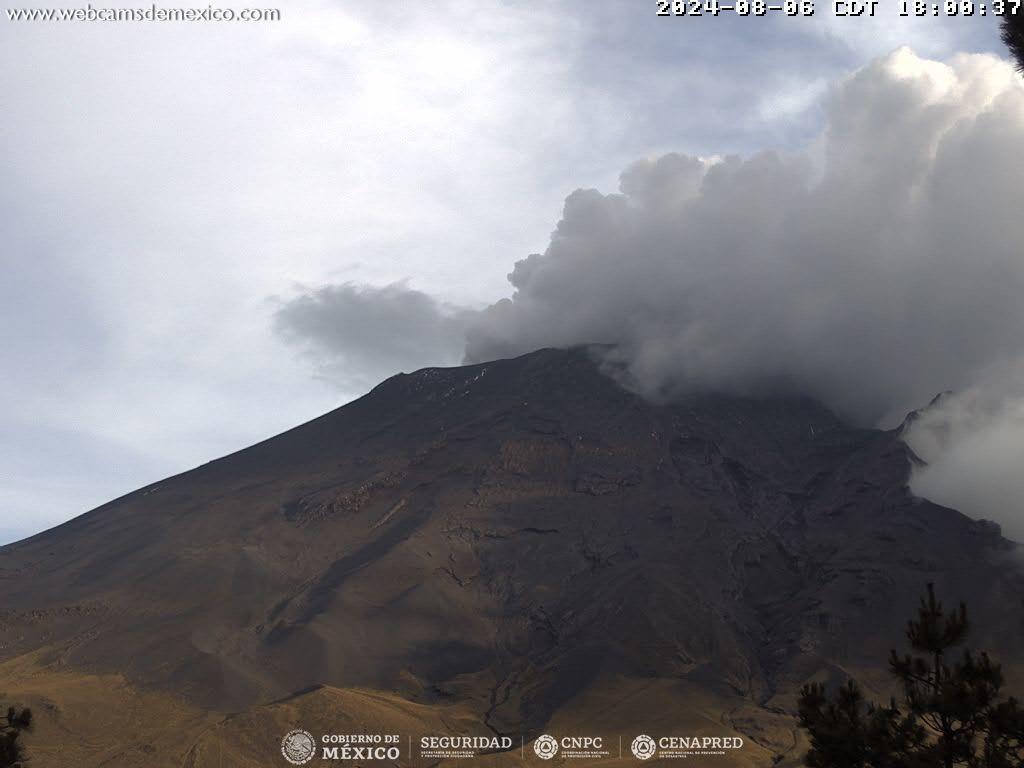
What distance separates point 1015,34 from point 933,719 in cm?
1358

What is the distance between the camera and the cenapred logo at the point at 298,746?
9425cm

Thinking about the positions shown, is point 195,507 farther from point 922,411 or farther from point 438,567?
point 922,411

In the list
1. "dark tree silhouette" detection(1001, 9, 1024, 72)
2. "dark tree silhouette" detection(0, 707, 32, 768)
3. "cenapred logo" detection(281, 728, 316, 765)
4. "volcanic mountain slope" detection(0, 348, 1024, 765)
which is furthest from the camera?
"volcanic mountain slope" detection(0, 348, 1024, 765)

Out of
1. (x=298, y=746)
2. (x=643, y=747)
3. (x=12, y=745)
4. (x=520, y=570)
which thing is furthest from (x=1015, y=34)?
(x=520, y=570)

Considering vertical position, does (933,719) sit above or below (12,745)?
below

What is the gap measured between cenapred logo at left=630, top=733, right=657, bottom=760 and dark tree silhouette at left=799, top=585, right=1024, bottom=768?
7909cm

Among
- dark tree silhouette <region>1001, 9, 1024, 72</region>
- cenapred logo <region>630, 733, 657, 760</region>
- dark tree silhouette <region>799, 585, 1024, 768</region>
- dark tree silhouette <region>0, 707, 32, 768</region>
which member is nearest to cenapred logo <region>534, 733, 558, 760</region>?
cenapred logo <region>630, 733, 657, 760</region>

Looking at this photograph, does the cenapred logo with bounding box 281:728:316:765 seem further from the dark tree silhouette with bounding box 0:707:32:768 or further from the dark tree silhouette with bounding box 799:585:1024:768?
the dark tree silhouette with bounding box 799:585:1024:768

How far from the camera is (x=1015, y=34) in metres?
14.8

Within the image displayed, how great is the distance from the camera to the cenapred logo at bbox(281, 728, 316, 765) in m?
94.2

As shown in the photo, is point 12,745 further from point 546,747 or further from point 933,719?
point 546,747

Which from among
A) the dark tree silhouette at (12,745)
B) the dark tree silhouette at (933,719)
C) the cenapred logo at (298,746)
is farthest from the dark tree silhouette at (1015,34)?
the cenapred logo at (298,746)

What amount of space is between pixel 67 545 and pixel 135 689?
53084 mm

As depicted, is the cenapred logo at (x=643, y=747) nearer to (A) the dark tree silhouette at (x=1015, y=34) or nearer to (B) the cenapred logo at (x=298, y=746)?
(B) the cenapred logo at (x=298, y=746)
